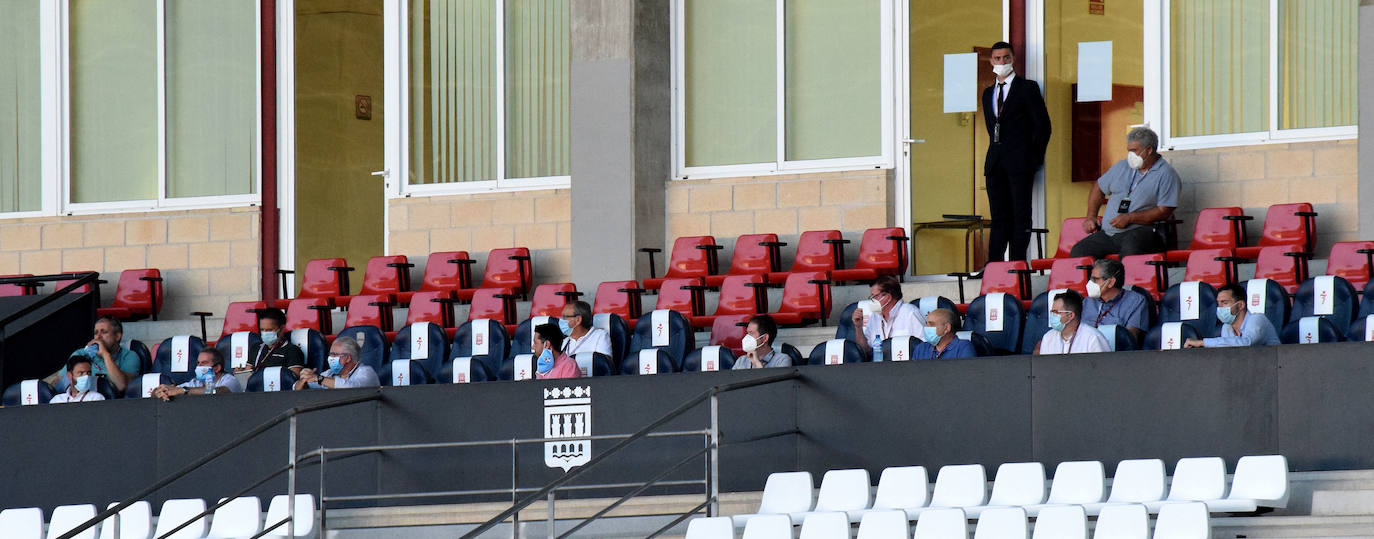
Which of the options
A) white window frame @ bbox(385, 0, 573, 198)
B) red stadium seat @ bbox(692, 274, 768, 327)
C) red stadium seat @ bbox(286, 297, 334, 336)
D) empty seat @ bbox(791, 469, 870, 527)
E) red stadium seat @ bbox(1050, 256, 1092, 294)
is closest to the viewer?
empty seat @ bbox(791, 469, 870, 527)

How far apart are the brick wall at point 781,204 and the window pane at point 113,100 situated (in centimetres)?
496

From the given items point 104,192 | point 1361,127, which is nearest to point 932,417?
point 1361,127

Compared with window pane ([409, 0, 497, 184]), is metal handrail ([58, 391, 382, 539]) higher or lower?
lower

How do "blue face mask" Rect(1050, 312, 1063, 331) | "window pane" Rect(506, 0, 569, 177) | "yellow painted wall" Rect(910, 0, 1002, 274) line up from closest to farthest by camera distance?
"blue face mask" Rect(1050, 312, 1063, 331) → "yellow painted wall" Rect(910, 0, 1002, 274) → "window pane" Rect(506, 0, 569, 177)

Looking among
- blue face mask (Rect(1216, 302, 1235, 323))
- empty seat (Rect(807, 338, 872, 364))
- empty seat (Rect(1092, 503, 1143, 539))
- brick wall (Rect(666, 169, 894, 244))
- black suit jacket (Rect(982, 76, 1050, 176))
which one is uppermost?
black suit jacket (Rect(982, 76, 1050, 176))

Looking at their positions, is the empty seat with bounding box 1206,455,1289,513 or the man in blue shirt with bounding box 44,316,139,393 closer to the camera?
the empty seat with bounding box 1206,455,1289,513

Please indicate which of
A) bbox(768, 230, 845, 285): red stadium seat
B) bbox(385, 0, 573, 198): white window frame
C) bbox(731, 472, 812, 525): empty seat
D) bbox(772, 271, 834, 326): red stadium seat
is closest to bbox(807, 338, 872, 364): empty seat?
bbox(731, 472, 812, 525): empty seat

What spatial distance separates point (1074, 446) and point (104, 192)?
10.4 metres

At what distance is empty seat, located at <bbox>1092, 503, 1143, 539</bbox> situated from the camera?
8.88 m

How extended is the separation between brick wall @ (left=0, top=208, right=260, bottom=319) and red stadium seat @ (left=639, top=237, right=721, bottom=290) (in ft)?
13.1

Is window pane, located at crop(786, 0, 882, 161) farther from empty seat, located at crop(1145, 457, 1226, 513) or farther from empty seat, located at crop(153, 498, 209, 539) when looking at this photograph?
empty seat, located at crop(1145, 457, 1226, 513)

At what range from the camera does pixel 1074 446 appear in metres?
10.3

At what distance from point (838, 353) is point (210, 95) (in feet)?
26.1

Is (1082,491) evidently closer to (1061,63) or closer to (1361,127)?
(1361,127)
